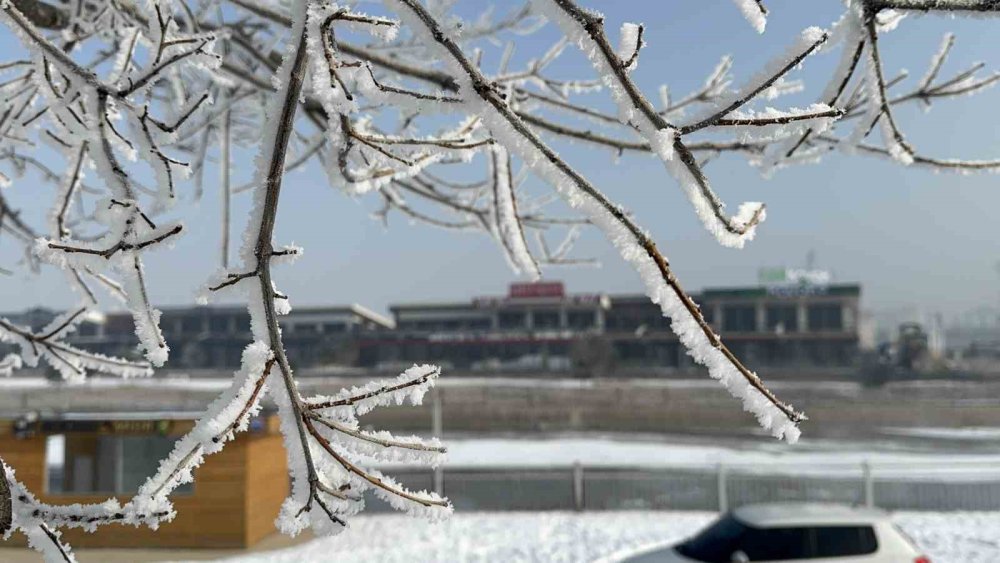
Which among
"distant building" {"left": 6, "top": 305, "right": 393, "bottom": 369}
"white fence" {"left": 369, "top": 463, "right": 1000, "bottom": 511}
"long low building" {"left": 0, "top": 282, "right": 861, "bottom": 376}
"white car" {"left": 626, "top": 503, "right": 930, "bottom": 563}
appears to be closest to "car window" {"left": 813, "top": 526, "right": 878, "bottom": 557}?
"white car" {"left": 626, "top": 503, "right": 930, "bottom": 563}

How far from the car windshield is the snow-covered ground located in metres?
1.46

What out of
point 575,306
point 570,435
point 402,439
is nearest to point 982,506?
point 402,439

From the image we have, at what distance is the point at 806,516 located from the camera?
636cm

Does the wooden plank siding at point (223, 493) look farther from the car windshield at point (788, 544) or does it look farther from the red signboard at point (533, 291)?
the red signboard at point (533, 291)

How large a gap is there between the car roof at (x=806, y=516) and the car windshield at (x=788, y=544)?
51 mm

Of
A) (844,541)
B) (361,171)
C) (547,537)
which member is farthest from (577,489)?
(361,171)

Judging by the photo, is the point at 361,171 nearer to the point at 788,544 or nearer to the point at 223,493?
the point at 788,544

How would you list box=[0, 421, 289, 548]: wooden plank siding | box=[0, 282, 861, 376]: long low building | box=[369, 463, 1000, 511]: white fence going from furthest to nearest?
box=[0, 282, 861, 376]: long low building
box=[369, 463, 1000, 511]: white fence
box=[0, 421, 289, 548]: wooden plank siding

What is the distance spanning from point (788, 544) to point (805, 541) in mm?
185

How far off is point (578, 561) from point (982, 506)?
7.69m

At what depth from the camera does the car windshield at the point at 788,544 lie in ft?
20.1

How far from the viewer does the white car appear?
6047mm

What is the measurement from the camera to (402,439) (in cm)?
90

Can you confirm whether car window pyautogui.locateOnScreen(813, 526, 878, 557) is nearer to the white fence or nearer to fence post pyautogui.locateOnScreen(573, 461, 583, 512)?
the white fence
